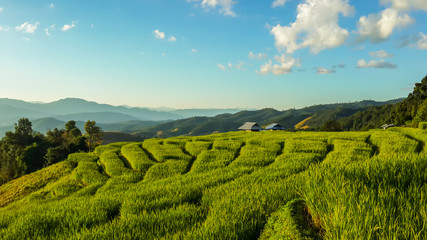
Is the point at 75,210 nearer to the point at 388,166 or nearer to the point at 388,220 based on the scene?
the point at 388,220

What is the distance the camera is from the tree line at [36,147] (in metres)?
50.2

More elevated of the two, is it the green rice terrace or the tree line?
the green rice terrace

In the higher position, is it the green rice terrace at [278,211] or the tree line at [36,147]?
the green rice terrace at [278,211]

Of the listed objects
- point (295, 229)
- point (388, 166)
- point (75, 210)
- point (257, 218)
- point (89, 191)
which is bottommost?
point (89, 191)

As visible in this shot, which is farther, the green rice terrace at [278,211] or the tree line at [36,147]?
the tree line at [36,147]

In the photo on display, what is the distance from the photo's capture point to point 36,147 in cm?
5441

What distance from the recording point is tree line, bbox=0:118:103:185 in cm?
5019

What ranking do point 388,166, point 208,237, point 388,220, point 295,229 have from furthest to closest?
point 388,166, point 208,237, point 295,229, point 388,220

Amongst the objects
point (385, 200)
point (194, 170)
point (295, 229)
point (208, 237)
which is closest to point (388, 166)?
point (385, 200)

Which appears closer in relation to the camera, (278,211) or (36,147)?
(278,211)

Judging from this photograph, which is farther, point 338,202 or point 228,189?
point 228,189

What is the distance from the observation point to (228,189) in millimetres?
7230

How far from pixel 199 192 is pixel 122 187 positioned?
5.52m

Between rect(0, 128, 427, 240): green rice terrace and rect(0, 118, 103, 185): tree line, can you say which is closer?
rect(0, 128, 427, 240): green rice terrace
